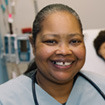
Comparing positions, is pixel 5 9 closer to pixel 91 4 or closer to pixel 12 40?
pixel 12 40

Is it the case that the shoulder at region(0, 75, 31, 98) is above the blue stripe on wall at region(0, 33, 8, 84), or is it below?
above

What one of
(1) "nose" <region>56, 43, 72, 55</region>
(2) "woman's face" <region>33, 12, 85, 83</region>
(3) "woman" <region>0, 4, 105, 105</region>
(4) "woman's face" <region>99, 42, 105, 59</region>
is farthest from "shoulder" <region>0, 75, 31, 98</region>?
(4) "woman's face" <region>99, 42, 105, 59</region>

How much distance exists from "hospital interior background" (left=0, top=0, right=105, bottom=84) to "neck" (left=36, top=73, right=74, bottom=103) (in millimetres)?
912

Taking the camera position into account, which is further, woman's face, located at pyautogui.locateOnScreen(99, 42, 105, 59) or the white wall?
the white wall

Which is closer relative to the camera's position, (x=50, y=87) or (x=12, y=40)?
(x=50, y=87)

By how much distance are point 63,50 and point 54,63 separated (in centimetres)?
8

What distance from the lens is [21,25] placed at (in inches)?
91.7

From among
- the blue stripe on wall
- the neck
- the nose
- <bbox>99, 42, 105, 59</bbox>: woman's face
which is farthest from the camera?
the blue stripe on wall

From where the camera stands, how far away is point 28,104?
806 mm

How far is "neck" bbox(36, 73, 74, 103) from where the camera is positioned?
90cm

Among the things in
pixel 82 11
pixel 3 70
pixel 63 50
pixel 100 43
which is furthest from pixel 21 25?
pixel 63 50

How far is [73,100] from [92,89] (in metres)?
0.12

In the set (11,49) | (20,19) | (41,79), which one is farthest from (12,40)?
(41,79)

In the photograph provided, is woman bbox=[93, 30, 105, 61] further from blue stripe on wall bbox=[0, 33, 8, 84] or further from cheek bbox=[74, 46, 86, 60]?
blue stripe on wall bbox=[0, 33, 8, 84]
